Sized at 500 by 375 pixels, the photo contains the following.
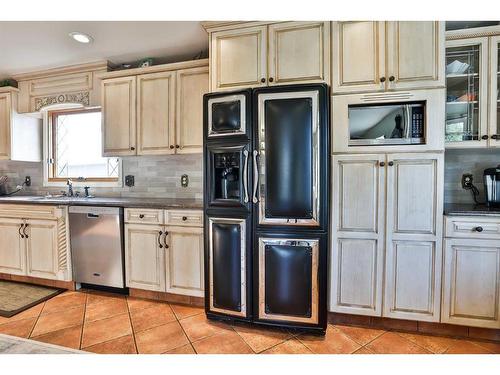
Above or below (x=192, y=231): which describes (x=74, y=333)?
below

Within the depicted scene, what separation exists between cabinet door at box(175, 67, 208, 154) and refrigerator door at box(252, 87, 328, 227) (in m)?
0.88

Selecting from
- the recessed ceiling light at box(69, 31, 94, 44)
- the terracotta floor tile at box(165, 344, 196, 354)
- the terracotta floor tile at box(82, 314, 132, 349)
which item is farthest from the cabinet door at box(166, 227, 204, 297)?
the recessed ceiling light at box(69, 31, 94, 44)

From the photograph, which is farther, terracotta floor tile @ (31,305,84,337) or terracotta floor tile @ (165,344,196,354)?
terracotta floor tile @ (31,305,84,337)

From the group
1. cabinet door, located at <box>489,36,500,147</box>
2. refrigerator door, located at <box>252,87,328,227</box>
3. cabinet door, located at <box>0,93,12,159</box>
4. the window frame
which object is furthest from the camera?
the window frame

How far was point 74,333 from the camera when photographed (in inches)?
77.9

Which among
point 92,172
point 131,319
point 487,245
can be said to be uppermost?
point 92,172

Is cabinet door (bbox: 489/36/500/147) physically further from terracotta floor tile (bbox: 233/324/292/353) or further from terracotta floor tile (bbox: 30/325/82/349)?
terracotta floor tile (bbox: 30/325/82/349)

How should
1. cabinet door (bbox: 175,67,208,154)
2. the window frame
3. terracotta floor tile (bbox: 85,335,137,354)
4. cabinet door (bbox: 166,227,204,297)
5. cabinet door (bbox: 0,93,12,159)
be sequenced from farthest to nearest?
the window frame → cabinet door (bbox: 0,93,12,159) → cabinet door (bbox: 175,67,208,154) → cabinet door (bbox: 166,227,204,297) → terracotta floor tile (bbox: 85,335,137,354)

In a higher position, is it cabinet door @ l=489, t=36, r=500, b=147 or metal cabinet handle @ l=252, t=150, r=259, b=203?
cabinet door @ l=489, t=36, r=500, b=147

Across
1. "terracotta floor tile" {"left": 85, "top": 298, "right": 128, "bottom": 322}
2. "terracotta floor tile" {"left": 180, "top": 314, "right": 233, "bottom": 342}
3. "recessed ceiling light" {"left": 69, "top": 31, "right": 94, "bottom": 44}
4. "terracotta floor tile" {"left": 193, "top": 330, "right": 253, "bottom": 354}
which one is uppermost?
"recessed ceiling light" {"left": 69, "top": 31, "right": 94, "bottom": 44}

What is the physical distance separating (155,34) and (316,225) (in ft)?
7.26

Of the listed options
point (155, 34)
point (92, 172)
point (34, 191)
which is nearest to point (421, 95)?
point (155, 34)

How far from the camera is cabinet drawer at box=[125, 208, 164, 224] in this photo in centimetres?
242
